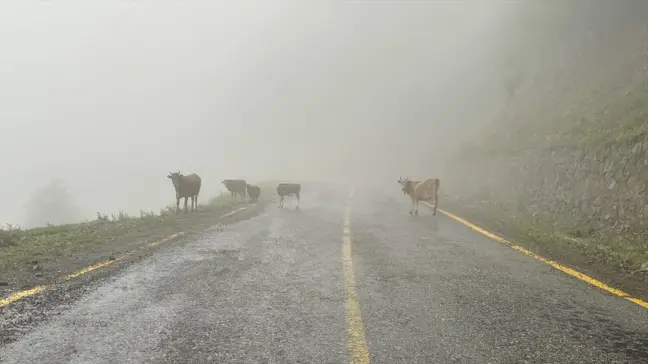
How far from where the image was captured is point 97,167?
5443 inches

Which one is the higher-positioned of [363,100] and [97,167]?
[363,100]

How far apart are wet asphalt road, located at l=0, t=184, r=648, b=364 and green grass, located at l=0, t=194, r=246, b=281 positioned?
219cm

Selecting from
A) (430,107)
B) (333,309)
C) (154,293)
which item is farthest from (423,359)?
(430,107)

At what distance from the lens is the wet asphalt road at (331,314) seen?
13.2ft

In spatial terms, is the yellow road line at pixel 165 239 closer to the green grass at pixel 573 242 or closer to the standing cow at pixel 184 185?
the standing cow at pixel 184 185

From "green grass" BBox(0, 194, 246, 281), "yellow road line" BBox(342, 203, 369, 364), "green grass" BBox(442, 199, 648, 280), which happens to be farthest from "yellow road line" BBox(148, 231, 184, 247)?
"green grass" BBox(442, 199, 648, 280)

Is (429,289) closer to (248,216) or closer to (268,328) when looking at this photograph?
(268,328)

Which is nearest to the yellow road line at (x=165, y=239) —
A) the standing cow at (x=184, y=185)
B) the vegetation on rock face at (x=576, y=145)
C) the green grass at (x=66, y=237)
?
the green grass at (x=66, y=237)

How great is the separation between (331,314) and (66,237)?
28.3 ft

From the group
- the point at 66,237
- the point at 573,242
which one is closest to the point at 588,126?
the point at 573,242

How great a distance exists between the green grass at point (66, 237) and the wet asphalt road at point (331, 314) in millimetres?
2193

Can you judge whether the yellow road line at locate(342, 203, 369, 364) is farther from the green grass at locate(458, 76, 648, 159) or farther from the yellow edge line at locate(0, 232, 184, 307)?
the green grass at locate(458, 76, 648, 159)

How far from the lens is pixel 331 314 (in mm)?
5102

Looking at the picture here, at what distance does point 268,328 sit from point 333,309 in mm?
980
